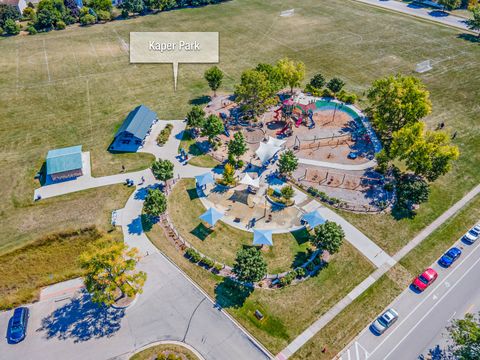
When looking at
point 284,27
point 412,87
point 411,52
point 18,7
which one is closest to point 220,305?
point 412,87

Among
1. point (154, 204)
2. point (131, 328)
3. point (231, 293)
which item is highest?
point (154, 204)

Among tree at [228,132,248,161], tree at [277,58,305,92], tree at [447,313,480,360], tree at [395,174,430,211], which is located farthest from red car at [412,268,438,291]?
tree at [277,58,305,92]

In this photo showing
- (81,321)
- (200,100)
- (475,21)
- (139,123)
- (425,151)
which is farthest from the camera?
(475,21)

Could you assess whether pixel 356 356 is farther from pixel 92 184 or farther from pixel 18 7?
pixel 18 7

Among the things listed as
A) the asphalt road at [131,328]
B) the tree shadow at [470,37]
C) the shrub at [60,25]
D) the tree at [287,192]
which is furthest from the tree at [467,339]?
the shrub at [60,25]

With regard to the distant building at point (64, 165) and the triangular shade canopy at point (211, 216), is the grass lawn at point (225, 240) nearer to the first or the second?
the triangular shade canopy at point (211, 216)

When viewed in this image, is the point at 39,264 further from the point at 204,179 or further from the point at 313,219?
the point at 313,219

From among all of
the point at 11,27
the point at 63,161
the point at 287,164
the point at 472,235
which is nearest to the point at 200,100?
the point at 287,164
